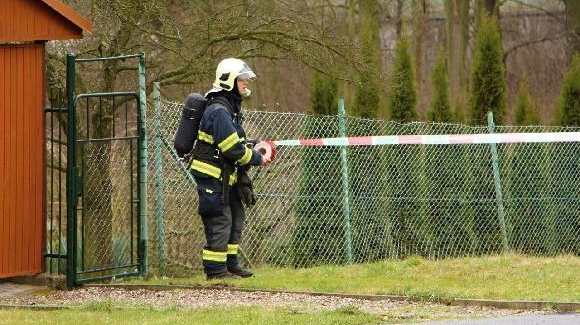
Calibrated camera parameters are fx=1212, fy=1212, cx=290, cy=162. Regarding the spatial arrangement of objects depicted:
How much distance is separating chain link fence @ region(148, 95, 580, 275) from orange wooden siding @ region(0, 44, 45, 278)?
1558 millimetres

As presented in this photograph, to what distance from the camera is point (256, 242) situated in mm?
13758

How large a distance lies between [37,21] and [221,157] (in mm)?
1963

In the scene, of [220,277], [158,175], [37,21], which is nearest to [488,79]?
[158,175]

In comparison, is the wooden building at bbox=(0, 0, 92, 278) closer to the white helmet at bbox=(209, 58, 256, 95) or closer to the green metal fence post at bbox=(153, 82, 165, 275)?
the green metal fence post at bbox=(153, 82, 165, 275)

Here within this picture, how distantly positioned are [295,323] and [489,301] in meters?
1.67

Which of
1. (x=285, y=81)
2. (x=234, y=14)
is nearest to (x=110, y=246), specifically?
(x=234, y=14)

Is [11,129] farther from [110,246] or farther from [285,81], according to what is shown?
[285,81]

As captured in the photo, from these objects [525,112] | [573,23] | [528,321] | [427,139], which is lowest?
[528,321]

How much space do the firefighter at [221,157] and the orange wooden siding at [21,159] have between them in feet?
4.63

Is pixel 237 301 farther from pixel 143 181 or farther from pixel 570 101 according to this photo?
pixel 570 101

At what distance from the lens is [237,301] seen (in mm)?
9227

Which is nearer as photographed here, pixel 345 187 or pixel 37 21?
pixel 37 21

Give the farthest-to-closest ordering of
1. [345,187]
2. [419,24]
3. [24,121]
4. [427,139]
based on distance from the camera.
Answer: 1. [419,24]
2. [427,139]
3. [345,187]
4. [24,121]

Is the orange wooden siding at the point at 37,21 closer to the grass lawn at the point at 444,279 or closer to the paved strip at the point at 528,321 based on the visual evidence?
the grass lawn at the point at 444,279
